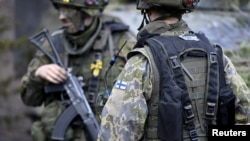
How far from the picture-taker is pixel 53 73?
215 inches

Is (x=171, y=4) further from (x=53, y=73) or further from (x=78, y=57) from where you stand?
(x=78, y=57)

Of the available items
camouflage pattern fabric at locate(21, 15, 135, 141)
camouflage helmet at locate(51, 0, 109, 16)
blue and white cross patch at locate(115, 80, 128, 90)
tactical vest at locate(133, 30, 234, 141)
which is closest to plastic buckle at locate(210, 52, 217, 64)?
tactical vest at locate(133, 30, 234, 141)

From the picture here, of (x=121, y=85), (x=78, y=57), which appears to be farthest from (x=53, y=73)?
(x=121, y=85)

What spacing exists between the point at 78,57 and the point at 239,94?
2.27m

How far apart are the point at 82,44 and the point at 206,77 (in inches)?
89.9

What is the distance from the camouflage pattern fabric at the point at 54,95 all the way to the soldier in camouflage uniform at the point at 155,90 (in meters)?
1.92

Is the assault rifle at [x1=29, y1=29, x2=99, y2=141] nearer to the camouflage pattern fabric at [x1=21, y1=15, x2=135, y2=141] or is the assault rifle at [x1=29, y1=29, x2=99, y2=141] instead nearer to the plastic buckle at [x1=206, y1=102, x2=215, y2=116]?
the camouflage pattern fabric at [x1=21, y1=15, x2=135, y2=141]

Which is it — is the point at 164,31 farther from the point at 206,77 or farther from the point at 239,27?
the point at 239,27

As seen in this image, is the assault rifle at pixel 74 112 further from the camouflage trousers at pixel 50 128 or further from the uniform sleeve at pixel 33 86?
the uniform sleeve at pixel 33 86

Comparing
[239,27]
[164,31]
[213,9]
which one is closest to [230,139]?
[164,31]

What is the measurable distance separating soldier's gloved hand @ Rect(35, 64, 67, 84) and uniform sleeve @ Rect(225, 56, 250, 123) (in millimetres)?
Result: 2092

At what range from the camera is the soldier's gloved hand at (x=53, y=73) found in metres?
5.45

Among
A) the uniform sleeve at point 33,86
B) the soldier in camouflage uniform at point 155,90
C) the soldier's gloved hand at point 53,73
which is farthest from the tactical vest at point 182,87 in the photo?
the uniform sleeve at point 33,86

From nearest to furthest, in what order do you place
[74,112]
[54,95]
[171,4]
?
[171,4]
[74,112]
[54,95]
